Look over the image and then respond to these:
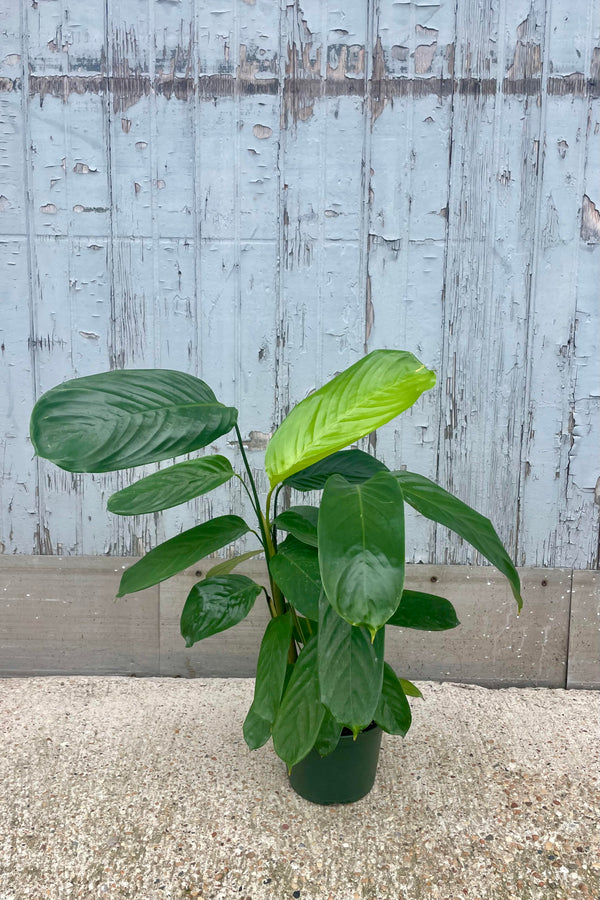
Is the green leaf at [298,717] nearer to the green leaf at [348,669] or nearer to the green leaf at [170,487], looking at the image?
the green leaf at [348,669]

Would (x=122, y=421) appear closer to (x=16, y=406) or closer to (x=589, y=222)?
(x=16, y=406)

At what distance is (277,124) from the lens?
1600 mm

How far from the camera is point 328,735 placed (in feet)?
3.89

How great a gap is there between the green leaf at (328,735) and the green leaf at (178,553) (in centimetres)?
33

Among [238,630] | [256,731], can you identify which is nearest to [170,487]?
[256,731]

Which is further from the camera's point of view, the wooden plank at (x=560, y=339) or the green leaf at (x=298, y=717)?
the wooden plank at (x=560, y=339)

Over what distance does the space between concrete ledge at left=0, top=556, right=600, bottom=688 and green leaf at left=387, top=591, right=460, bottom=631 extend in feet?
1.65

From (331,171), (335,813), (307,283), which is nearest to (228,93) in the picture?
(331,171)

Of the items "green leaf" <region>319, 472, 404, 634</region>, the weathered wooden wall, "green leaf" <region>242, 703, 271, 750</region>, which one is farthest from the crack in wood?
"green leaf" <region>242, 703, 271, 750</region>

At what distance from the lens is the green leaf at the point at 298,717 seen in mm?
1121

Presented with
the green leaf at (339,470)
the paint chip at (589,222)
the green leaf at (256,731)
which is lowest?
the green leaf at (256,731)

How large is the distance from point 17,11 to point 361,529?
4.77 ft

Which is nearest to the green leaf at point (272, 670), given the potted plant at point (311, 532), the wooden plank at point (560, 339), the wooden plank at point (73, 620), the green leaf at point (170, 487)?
the potted plant at point (311, 532)

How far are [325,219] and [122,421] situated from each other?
2.75ft
